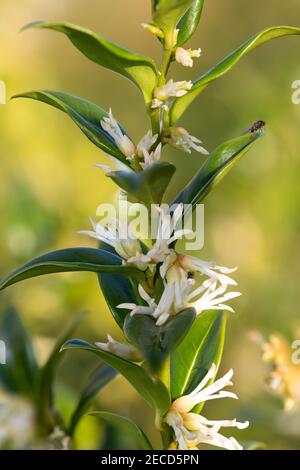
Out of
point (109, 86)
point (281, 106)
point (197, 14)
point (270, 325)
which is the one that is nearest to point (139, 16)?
point (109, 86)

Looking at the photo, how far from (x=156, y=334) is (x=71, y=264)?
0.32 ft

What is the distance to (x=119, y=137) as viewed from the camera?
2.62ft

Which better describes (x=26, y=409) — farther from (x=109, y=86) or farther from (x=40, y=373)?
(x=109, y=86)

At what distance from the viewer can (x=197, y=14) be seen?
2.73 ft

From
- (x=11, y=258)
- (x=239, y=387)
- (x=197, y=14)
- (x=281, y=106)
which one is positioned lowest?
(x=239, y=387)

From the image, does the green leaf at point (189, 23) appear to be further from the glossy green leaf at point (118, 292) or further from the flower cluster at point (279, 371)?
the flower cluster at point (279, 371)

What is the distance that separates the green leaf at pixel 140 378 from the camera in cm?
77

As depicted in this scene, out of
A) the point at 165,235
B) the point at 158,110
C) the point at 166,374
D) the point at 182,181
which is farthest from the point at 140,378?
the point at 182,181

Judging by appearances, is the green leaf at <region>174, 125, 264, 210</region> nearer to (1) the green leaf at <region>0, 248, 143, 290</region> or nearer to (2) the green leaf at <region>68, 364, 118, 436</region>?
(1) the green leaf at <region>0, 248, 143, 290</region>

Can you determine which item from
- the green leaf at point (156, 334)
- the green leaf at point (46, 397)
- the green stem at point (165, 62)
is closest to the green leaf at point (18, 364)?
the green leaf at point (46, 397)

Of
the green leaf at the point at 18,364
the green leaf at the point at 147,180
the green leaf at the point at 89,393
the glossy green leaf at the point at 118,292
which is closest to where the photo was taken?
the green leaf at the point at 147,180

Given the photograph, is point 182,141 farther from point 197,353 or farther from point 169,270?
point 197,353

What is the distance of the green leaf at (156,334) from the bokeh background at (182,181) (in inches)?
33.7
